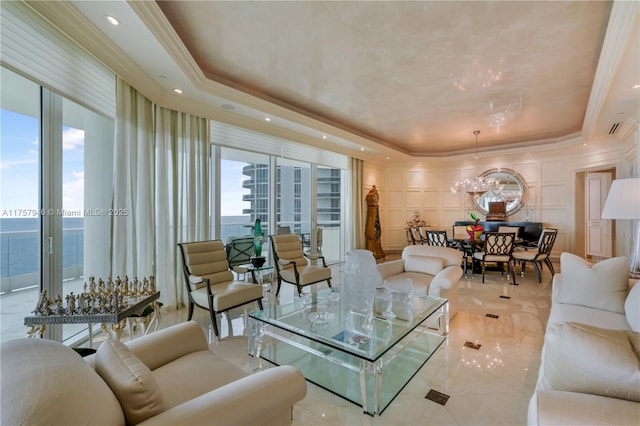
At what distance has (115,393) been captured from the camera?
3.06 ft

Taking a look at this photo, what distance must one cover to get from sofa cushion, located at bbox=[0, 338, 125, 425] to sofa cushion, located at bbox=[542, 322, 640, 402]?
1.55m

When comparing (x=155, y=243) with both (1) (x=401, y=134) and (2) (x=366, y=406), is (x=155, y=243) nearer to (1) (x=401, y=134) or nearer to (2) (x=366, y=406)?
(2) (x=366, y=406)

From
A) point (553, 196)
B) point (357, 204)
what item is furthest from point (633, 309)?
point (553, 196)

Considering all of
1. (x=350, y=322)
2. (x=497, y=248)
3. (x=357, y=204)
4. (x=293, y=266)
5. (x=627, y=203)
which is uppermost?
(x=357, y=204)

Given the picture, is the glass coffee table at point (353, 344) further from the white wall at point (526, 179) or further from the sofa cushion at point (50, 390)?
the white wall at point (526, 179)

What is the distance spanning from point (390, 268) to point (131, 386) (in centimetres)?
310

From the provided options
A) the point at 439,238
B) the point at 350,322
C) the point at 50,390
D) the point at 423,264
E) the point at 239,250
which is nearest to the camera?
the point at 50,390

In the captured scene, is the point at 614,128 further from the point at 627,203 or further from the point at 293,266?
the point at 293,266

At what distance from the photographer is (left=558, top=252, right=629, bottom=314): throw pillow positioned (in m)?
2.34

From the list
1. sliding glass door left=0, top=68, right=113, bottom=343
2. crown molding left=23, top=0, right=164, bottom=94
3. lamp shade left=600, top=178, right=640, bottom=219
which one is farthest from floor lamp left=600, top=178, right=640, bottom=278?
sliding glass door left=0, top=68, right=113, bottom=343

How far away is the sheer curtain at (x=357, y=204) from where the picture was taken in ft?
23.0

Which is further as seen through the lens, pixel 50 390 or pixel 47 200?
pixel 47 200

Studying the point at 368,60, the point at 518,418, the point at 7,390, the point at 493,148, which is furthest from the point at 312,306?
the point at 493,148

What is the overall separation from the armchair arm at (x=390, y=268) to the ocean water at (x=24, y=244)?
126 inches
